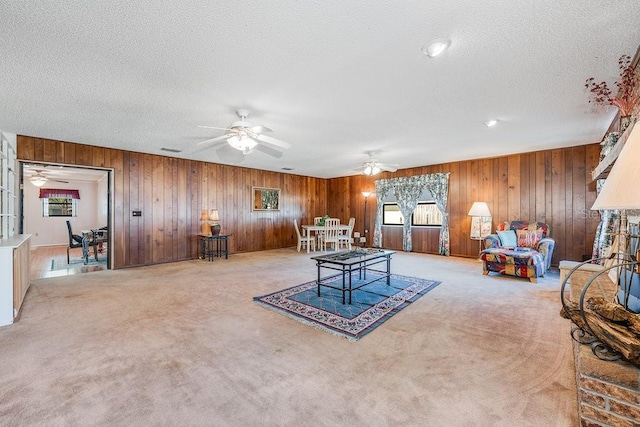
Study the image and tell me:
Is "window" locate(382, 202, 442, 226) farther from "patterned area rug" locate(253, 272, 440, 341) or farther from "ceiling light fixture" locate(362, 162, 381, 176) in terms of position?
"patterned area rug" locate(253, 272, 440, 341)

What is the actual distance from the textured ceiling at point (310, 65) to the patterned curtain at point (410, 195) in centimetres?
278

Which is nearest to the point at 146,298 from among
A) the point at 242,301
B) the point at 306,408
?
the point at 242,301

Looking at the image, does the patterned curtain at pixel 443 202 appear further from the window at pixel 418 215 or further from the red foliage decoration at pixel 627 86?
the red foliage decoration at pixel 627 86

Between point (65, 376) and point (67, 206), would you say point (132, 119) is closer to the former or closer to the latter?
point (65, 376)

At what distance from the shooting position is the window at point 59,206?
29.2 ft

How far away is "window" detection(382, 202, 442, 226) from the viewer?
732 cm

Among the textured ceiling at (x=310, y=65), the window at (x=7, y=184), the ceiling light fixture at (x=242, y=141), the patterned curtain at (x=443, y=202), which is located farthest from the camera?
the patterned curtain at (x=443, y=202)

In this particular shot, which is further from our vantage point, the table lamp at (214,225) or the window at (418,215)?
the window at (418,215)

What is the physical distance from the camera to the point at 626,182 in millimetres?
986

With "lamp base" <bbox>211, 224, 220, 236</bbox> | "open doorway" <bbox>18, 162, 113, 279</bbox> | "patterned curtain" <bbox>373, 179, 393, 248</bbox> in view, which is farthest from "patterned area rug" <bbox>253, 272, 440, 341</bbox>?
"open doorway" <bbox>18, 162, 113, 279</bbox>

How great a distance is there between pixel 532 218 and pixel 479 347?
185 inches

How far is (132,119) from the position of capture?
12.2 feet

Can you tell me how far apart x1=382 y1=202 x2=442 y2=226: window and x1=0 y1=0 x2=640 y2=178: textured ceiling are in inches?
129

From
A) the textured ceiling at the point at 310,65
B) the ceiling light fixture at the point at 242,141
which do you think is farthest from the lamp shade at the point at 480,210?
the ceiling light fixture at the point at 242,141
